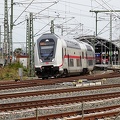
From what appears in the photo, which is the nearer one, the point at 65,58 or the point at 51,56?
the point at 51,56

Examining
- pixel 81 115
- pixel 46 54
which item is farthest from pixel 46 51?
pixel 81 115

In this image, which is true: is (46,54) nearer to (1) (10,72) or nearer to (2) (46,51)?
(2) (46,51)

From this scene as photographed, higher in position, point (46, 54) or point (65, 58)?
point (46, 54)

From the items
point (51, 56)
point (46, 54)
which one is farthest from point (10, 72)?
point (51, 56)

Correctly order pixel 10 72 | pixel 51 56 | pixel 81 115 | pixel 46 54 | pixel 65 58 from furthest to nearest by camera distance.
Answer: pixel 10 72 < pixel 65 58 < pixel 46 54 < pixel 51 56 < pixel 81 115

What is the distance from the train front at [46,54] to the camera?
2888cm

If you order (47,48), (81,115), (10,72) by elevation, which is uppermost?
(47,48)

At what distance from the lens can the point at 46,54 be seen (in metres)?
29.0

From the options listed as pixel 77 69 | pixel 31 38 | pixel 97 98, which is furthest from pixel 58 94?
pixel 31 38

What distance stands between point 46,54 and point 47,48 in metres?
0.50

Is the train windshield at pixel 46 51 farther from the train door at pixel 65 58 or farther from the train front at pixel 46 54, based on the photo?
the train door at pixel 65 58

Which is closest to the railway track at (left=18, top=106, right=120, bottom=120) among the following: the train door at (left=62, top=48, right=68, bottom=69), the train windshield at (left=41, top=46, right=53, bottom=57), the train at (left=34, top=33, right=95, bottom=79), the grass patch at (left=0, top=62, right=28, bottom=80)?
the train at (left=34, top=33, right=95, bottom=79)

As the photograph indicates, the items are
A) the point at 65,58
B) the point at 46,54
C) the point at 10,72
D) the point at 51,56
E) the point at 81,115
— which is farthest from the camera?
the point at 10,72

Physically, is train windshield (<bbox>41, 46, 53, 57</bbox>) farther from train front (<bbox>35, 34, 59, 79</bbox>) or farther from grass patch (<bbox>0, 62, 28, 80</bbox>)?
grass patch (<bbox>0, 62, 28, 80</bbox>)
